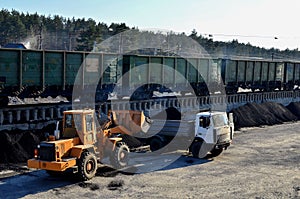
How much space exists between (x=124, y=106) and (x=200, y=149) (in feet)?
28.5

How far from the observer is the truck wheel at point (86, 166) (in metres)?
11.5

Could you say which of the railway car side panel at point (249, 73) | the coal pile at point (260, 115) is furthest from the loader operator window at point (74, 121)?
the railway car side panel at point (249, 73)

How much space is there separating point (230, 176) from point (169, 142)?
145 inches

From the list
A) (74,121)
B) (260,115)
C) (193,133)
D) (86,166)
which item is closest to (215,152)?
(193,133)

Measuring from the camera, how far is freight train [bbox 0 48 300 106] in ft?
60.0

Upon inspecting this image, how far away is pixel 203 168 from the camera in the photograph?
1402cm

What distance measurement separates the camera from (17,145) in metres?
15.0

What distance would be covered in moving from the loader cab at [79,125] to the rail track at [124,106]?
234cm

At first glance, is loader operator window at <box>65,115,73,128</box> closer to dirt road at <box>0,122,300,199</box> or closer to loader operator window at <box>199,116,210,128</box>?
dirt road at <box>0,122,300,199</box>

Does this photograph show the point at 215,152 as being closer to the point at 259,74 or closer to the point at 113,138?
the point at 113,138

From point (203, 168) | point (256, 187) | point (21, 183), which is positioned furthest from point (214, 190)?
point (21, 183)

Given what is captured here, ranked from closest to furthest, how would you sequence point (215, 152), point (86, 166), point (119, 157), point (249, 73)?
point (86, 166)
point (119, 157)
point (215, 152)
point (249, 73)

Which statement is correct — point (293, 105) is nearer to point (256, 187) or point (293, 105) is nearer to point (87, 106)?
point (87, 106)

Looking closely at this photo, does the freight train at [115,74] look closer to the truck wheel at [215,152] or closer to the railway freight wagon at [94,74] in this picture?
the railway freight wagon at [94,74]
